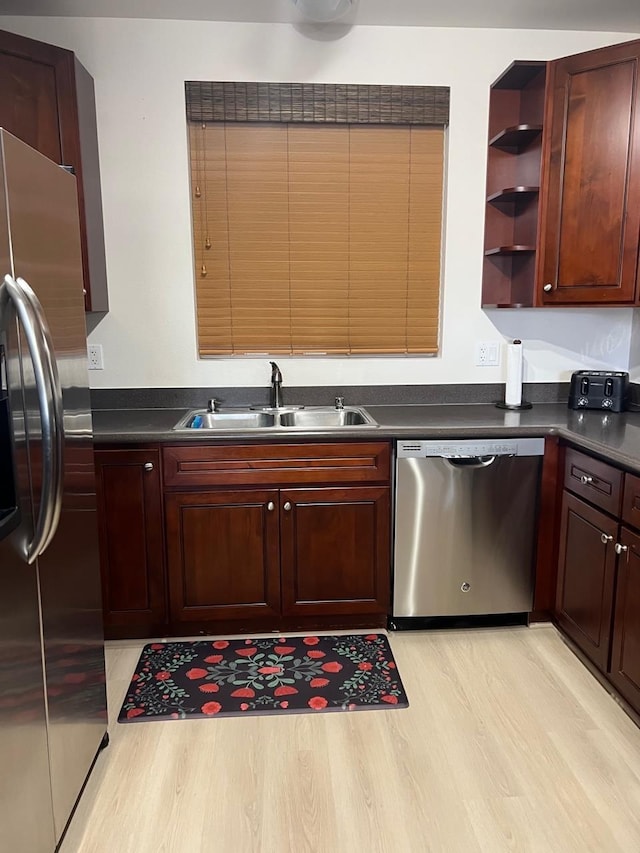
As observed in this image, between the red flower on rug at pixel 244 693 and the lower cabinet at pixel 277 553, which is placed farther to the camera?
the lower cabinet at pixel 277 553

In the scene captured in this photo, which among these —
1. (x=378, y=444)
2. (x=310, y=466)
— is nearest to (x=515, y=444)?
(x=378, y=444)

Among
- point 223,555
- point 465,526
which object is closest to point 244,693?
point 223,555

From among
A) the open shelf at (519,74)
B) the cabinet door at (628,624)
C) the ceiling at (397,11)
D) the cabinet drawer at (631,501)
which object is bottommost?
the cabinet door at (628,624)

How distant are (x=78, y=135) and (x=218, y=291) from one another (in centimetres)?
83

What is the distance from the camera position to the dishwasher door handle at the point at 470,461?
2.48m

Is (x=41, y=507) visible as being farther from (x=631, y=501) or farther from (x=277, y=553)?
(x=631, y=501)

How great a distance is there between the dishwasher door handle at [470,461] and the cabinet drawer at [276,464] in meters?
0.25

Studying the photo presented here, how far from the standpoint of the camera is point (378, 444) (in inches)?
97.7

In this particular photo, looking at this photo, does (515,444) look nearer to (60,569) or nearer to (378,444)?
(378,444)

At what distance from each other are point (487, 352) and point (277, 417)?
1.07m

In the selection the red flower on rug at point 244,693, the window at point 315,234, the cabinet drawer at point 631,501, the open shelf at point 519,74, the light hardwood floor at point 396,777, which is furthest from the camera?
the window at point 315,234

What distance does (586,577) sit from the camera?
7.54ft

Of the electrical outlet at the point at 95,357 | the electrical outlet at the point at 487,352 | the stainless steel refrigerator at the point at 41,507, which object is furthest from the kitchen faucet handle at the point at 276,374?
the stainless steel refrigerator at the point at 41,507

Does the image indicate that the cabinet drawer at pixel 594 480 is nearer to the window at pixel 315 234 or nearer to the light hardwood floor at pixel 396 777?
the light hardwood floor at pixel 396 777
